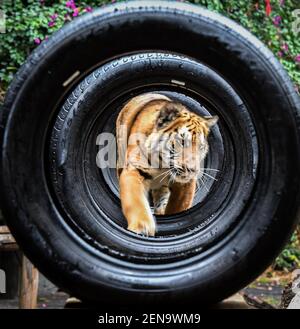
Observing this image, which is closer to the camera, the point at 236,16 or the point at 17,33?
the point at 17,33

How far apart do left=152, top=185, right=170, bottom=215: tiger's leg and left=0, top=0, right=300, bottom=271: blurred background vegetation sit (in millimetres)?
2016

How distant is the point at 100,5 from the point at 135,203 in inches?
142

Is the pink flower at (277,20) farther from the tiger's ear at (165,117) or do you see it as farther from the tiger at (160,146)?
the tiger's ear at (165,117)

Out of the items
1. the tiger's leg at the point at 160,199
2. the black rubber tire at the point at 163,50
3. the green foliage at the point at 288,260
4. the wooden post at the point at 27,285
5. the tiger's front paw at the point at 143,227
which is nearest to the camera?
the black rubber tire at the point at 163,50

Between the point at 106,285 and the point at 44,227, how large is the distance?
28 centimetres

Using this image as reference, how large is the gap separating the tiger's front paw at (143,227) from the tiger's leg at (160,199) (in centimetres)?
91

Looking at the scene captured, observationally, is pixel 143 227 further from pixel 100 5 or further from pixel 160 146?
pixel 100 5

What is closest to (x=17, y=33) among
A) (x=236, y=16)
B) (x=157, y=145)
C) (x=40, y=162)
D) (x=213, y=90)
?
(x=236, y=16)

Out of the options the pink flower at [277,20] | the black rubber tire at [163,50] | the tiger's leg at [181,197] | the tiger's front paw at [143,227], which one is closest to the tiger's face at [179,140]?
the tiger's leg at [181,197]

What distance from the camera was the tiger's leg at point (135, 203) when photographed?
11.7ft

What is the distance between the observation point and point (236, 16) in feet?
24.6

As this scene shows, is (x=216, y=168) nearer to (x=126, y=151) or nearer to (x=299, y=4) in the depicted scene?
(x=126, y=151)

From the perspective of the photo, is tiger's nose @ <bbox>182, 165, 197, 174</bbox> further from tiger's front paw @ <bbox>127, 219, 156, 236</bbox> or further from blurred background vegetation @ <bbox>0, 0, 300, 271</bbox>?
blurred background vegetation @ <bbox>0, 0, 300, 271</bbox>

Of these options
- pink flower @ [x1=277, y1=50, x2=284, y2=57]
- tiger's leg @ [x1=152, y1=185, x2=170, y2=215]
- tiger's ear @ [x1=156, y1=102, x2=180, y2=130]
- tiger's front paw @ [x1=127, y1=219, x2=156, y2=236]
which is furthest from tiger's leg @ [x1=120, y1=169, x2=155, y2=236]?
pink flower @ [x1=277, y1=50, x2=284, y2=57]
